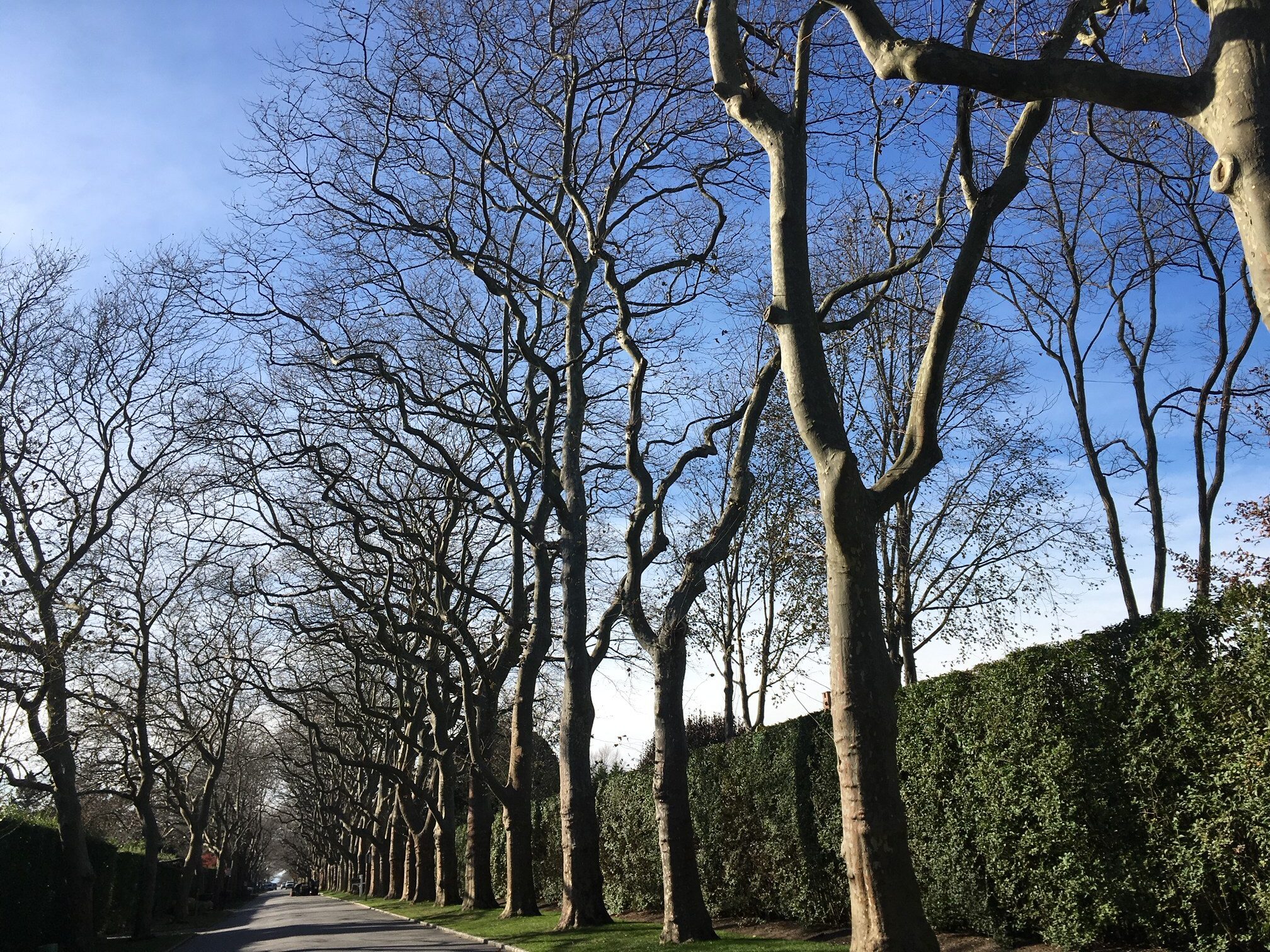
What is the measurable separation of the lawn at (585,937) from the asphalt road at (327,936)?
1.87 feet

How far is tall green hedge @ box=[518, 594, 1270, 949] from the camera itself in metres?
7.57

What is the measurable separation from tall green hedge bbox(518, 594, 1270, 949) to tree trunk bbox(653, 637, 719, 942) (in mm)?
2176

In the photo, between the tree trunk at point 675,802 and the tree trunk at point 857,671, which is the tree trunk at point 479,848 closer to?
the tree trunk at point 675,802

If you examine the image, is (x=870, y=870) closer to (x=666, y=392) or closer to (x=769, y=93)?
(x=769, y=93)

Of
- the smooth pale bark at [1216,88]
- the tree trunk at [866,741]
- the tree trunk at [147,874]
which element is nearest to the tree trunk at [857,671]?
the tree trunk at [866,741]

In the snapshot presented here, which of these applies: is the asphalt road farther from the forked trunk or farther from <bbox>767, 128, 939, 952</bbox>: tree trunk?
<bbox>767, 128, 939, 952</bbox>: tree trunk

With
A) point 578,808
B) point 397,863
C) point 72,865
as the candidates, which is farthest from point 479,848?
point 397,863

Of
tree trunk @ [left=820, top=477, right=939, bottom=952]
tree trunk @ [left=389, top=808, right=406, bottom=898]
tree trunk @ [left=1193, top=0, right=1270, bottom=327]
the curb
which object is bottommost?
tree trunk @ [left=389, top=808, right=406, bottom=898]

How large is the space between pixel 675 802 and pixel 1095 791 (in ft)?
16.9

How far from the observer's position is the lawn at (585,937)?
448 inches

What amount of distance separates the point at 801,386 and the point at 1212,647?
156 inches

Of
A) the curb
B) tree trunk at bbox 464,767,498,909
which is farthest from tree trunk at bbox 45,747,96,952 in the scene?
tree trunk at bbox 464,767,498,909

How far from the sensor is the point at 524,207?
51.1ft

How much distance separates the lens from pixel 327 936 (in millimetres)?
22031
